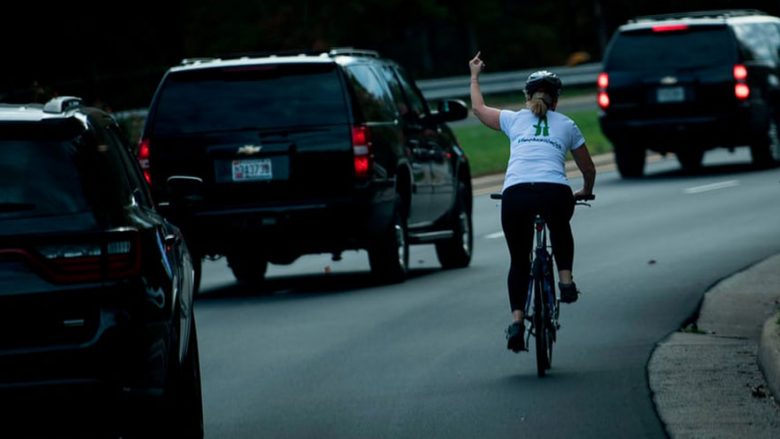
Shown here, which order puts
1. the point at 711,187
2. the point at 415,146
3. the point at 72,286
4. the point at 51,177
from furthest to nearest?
1. the point at 711,187
2. the point at 415,146
3. the point at 51,177
4. the point at 72,286

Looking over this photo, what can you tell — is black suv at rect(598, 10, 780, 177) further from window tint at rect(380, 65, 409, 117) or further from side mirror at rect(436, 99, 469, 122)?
side mirror at rect(436, 99, 469, 122)

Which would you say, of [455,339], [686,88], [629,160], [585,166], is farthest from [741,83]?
[585,166]

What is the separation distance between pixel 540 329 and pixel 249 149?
5651 millimetres

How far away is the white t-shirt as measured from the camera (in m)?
11.4

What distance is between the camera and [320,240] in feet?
54.1

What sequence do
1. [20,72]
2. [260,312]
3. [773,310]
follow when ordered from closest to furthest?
[773,310] → [260,312] → [20,72]

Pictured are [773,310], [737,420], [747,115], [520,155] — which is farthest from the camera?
[747,115]

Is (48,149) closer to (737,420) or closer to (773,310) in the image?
(737,420)

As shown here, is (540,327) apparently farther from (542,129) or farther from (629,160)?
(629,160)

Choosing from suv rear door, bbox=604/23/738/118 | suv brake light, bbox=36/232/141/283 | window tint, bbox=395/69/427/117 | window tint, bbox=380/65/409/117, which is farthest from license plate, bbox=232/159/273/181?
suv rear door, bbox=604/23/738/118

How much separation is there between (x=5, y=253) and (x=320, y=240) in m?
9.16

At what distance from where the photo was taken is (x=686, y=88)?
27.7 m

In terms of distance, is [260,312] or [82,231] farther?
[260,312]

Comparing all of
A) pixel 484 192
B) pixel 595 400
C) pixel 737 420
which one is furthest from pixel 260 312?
pixel 484 192
